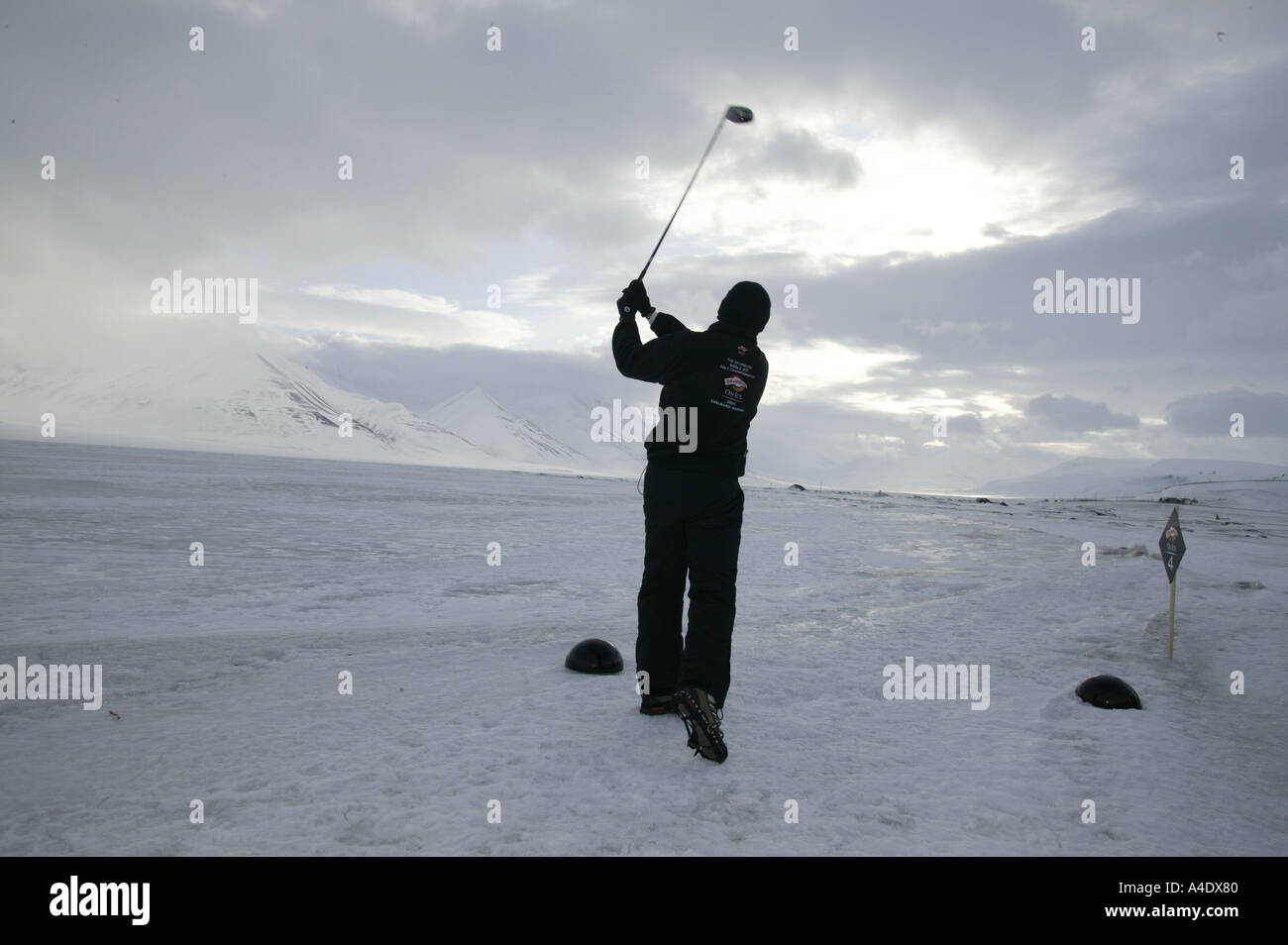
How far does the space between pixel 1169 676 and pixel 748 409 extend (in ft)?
12.9

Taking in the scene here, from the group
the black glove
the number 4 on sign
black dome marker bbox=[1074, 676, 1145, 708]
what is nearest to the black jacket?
the black glove

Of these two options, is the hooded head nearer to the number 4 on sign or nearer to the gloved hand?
the gloved hand

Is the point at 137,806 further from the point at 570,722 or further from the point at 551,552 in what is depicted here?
the point at 551,552

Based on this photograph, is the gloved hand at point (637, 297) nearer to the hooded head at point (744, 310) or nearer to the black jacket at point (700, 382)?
the black jacket at point (700, 382)

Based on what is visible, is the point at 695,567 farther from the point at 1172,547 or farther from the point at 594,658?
the point at 1172,547

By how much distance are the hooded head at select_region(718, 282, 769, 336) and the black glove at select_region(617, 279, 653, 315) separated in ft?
1.45

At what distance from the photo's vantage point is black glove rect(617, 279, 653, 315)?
3895mm

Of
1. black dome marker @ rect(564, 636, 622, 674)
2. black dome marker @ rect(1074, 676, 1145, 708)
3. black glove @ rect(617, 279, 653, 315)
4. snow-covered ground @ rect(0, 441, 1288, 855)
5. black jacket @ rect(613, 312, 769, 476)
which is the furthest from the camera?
black dome marker @ rect(564, 636, 622, 674)

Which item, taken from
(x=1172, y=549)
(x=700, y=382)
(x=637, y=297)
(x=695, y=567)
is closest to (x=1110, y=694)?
(x=1172, y=549)

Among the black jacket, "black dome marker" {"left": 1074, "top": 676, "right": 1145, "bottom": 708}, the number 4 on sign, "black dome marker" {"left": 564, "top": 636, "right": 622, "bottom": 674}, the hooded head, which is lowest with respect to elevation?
"black dome marker" {"left": 1074, "top": 676, "right": 1145, "bottom": 708}

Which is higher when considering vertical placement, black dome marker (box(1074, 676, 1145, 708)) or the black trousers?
the black trousers

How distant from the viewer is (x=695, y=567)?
3.70 m
